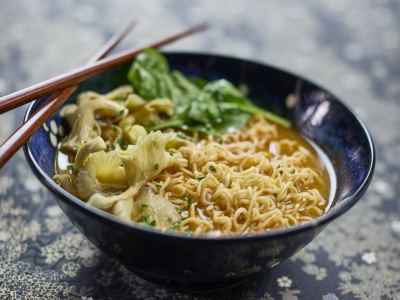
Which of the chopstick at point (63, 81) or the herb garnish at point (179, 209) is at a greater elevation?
the chopstick at point (63, 81)

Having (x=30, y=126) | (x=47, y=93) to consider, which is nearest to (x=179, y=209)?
(x=30, y=126)

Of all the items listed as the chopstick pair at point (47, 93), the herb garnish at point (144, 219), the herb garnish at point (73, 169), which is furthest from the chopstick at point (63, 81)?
the herb garnish at point (144, 219)

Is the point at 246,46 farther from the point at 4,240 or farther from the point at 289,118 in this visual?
the point at 4,240

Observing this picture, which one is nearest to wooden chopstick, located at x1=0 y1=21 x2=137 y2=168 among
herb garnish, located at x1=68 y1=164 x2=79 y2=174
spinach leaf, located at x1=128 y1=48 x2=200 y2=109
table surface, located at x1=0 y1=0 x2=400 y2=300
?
herb garnish, located at x1=68 y1=164 x2=79 y2=174

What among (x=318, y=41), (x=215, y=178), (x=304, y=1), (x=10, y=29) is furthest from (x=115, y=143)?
(x=304, y=1)

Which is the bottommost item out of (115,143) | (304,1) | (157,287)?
(157,287)

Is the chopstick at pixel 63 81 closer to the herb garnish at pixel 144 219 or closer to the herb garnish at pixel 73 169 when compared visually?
the herb garnish at pixel 73 169

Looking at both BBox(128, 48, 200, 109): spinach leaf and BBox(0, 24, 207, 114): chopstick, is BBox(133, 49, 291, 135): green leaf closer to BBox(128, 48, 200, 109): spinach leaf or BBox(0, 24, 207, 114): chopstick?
BBox(128, 48, 200, 109): spinach leaf
